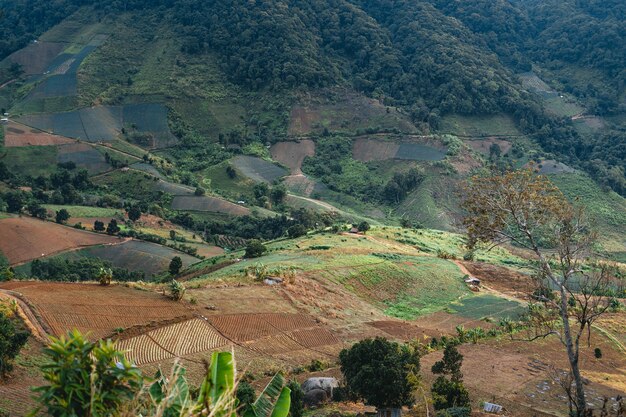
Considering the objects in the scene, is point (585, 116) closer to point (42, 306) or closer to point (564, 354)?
point (564, 354)

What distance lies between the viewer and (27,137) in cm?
10562

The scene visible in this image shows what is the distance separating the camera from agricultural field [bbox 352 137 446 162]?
115812mm

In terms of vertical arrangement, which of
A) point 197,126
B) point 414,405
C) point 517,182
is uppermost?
point 517,182

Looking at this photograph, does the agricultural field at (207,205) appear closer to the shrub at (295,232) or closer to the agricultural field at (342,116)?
the shrub at (295,232)

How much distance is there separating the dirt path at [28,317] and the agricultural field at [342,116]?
9564 cm

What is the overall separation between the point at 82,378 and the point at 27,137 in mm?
104553

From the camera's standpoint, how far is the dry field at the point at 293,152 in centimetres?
11962

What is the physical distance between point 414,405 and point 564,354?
571 inches

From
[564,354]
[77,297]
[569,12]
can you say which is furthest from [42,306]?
[569,12]

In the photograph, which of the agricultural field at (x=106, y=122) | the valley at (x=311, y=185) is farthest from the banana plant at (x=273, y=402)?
the agricultural field at (x=106, y=122)

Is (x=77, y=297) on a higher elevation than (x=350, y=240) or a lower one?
higher

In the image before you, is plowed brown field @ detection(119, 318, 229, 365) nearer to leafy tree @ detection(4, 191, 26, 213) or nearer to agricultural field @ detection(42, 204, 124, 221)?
leafy tree @ detection(4, 191, 26, 213)

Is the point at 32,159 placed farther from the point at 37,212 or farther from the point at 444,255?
the point at 444,255

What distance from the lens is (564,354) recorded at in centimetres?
3853
